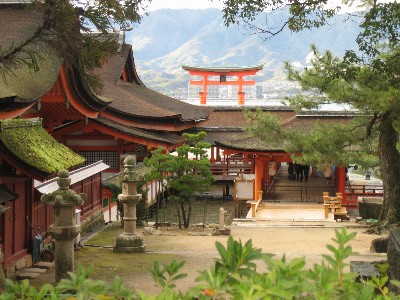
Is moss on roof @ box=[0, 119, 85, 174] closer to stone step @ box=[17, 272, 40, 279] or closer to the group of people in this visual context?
stone step @ box=[17, 272, 40, 279]

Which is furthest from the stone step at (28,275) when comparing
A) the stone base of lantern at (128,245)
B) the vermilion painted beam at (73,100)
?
the vermilion painted beam at (73,100)

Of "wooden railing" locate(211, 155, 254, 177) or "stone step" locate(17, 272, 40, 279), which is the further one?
"wooden railing" locate(211, 155, 254, 177)

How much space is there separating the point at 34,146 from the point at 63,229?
2.26 metres

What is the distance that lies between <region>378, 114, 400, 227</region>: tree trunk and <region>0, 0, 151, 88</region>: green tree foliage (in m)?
12.2

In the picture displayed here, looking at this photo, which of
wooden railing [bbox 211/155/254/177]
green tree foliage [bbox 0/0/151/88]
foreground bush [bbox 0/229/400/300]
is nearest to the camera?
foreground bush [bbox 0/229/400/300]

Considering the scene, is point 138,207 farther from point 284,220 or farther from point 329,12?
point 329,12

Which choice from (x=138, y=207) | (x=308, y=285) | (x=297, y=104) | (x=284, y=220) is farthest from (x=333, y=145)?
(x=308, y=285)

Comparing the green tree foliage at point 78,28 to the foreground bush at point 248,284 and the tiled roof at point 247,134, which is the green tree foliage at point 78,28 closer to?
the foreground bush at point 248,284

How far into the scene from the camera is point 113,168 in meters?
21.2

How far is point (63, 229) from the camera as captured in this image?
30.9 ft

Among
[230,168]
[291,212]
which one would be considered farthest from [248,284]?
[230,168]

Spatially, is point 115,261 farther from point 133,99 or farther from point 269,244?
point 133,99

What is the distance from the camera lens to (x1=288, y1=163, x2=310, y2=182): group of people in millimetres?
30422

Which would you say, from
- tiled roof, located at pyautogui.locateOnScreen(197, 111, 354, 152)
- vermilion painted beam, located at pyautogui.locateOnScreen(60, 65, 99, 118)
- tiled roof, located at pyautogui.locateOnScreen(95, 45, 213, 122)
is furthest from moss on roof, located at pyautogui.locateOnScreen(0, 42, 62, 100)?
tiled roof, located at pyautogui.locateOnScreen(95, 45, 213, 122)
